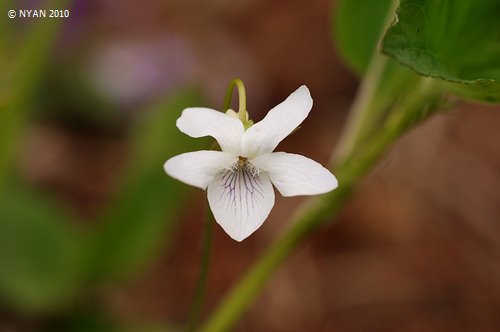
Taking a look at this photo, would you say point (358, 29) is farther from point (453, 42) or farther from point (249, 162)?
point (249, 162)

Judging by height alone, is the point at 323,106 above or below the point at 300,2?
below

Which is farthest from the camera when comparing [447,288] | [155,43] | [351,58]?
[155,43]

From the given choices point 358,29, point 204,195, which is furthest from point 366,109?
point 204,195

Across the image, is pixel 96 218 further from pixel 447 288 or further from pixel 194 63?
pixel 447 288

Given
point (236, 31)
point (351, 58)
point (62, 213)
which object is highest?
point (236, 31)

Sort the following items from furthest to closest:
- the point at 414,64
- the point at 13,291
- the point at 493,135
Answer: the point at 493,135, the point at 13,291, the point at 414,64

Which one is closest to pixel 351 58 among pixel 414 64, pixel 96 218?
pixel 414 64

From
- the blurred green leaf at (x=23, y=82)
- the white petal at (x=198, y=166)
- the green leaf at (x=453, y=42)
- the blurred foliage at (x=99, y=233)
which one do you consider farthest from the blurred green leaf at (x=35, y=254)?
the green leaf at (x=453, y=42)

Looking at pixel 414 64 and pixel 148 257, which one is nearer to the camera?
pixel 414 64
